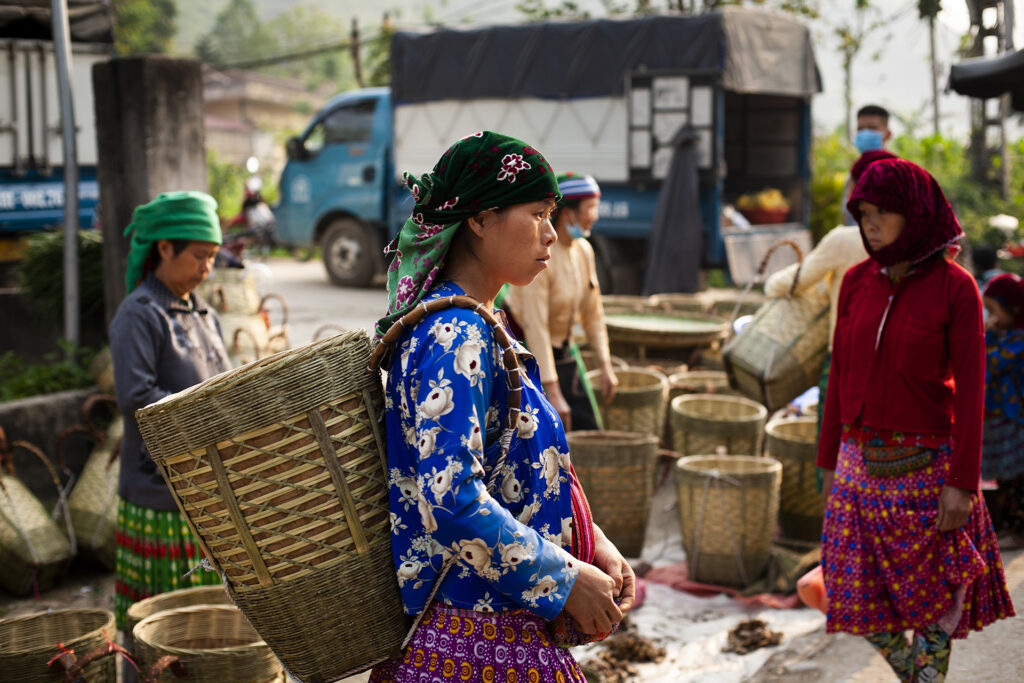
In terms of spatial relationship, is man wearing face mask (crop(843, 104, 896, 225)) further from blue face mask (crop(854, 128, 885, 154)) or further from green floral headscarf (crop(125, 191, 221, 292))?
green floral headscarf (crop(125, 191, 221, 292))

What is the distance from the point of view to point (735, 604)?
4492mm

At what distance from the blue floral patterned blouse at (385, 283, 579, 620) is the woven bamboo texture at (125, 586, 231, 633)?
1.61 meters

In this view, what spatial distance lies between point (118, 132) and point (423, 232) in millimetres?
4062

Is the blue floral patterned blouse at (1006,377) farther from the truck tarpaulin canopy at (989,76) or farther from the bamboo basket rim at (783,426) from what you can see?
the truck tarpaulin canopy at (989,76)

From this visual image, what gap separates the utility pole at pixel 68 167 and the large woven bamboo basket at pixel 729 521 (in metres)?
3.39

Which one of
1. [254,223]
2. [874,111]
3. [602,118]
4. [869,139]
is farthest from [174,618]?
[254,223]

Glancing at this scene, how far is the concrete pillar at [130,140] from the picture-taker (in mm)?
5199

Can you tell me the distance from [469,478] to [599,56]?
9.92 m

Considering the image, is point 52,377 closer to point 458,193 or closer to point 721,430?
point 721,430

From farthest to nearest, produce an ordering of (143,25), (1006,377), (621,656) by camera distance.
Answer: (143,25) → (1006,377) → (621,656)

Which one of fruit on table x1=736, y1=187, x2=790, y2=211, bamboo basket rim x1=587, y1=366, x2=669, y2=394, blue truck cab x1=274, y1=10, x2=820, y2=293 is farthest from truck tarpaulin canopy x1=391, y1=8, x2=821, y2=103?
bamboo basket rim x1=587, y1=366, x2=669, y2=394

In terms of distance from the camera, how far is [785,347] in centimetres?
427

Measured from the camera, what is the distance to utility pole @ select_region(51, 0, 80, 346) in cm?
540

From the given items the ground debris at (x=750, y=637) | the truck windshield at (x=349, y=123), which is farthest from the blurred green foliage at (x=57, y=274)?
the truck windshield at (x=349, y=123)
